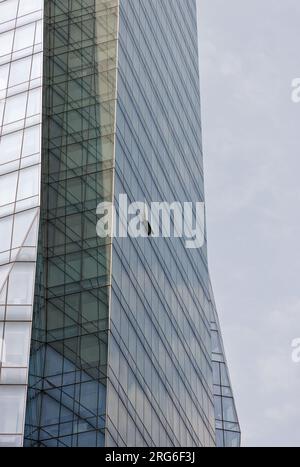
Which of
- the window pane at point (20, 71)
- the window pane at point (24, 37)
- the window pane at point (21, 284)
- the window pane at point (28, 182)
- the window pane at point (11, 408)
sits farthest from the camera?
the window pane at point (24, 37)

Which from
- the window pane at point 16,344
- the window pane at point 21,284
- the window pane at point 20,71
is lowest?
the window pane at point 16,344

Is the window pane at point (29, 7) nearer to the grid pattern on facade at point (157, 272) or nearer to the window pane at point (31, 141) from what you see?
the grid pattern on facade at point (157, 272)

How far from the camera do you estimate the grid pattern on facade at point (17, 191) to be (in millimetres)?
47469

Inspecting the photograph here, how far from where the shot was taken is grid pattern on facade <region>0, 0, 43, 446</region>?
156ft

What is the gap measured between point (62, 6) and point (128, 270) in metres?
21.4

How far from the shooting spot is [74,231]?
57.6 metres

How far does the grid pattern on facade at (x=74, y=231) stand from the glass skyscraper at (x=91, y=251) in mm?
71

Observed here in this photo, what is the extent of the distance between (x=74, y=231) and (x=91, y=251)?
206 cm

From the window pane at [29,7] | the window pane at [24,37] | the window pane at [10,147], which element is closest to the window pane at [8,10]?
the window pane at [29,7]

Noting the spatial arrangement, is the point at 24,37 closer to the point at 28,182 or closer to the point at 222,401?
the point at 28,182

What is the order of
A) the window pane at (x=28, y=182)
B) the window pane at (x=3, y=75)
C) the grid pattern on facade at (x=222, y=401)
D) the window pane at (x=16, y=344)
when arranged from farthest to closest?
the grid pattern on facade at (x=222, y=401) → the window pane at (x=3, y=75) → the window pane at (x=28, y=182) → the window pane at (x=16, y=344)

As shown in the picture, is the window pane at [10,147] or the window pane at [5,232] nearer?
the window pane at [5,232]
